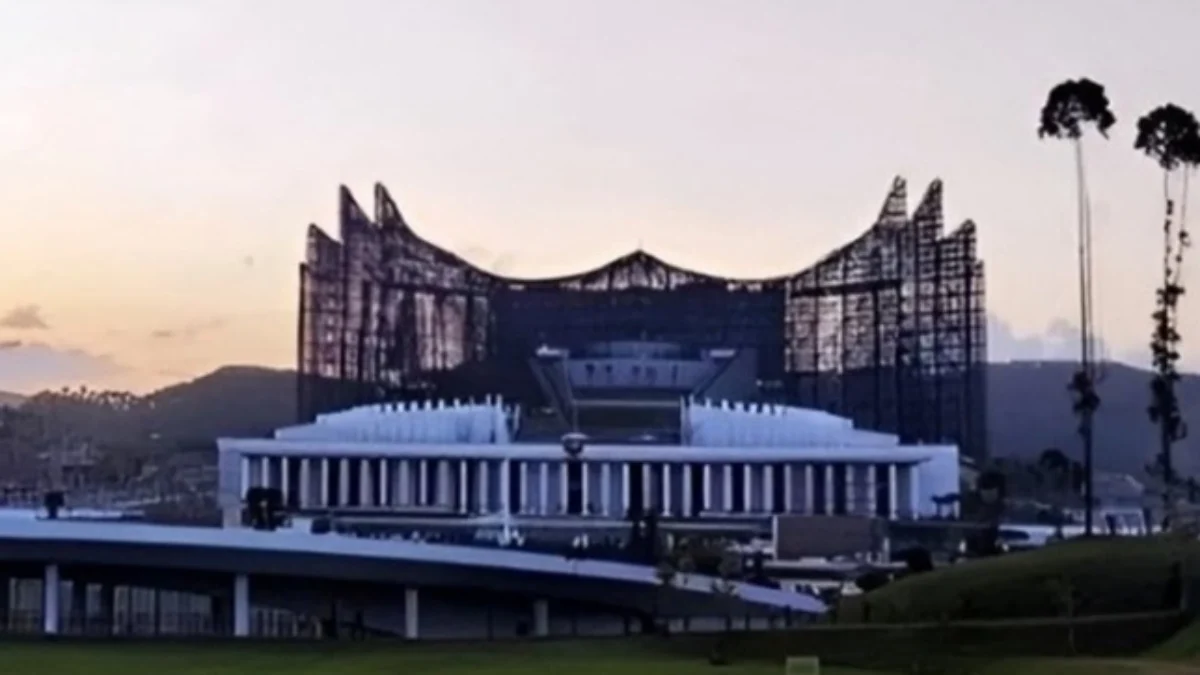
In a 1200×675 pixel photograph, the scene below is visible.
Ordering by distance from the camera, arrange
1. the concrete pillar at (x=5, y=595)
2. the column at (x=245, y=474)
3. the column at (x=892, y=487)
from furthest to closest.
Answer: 1. the column at (x=245, y=474)
2. the column at (x=892, y=487)
3. the concrete pillar at (x=5, y=595)

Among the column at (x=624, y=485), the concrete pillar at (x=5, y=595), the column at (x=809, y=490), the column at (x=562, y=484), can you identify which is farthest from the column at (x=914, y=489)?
the concrete pillar at (x=5, y=595)

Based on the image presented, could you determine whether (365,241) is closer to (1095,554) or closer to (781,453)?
(781,453)

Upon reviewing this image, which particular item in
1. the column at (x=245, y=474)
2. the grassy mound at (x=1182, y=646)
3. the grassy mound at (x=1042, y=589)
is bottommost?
the grassy mound at (x=1182, y=646)

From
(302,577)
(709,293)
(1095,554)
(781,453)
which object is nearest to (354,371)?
(709,293)

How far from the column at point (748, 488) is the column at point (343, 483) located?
63.0ft

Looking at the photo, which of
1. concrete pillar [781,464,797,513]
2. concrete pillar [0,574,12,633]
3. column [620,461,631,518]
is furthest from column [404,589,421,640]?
concrete pillar [781,464,797,513]

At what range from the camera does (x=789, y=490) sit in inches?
3910

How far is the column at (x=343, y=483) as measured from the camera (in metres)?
102

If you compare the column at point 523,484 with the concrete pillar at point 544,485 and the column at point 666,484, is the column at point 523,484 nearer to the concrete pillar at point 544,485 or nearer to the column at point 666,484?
the concrete pillar at point 544,485

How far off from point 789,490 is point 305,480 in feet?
77.5

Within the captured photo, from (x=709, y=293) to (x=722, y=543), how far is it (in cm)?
4385

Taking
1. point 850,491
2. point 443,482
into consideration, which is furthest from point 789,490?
point 443,482

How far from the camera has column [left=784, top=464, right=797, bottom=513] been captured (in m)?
98.9

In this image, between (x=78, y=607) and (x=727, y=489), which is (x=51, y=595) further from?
(x=727, y=489)
